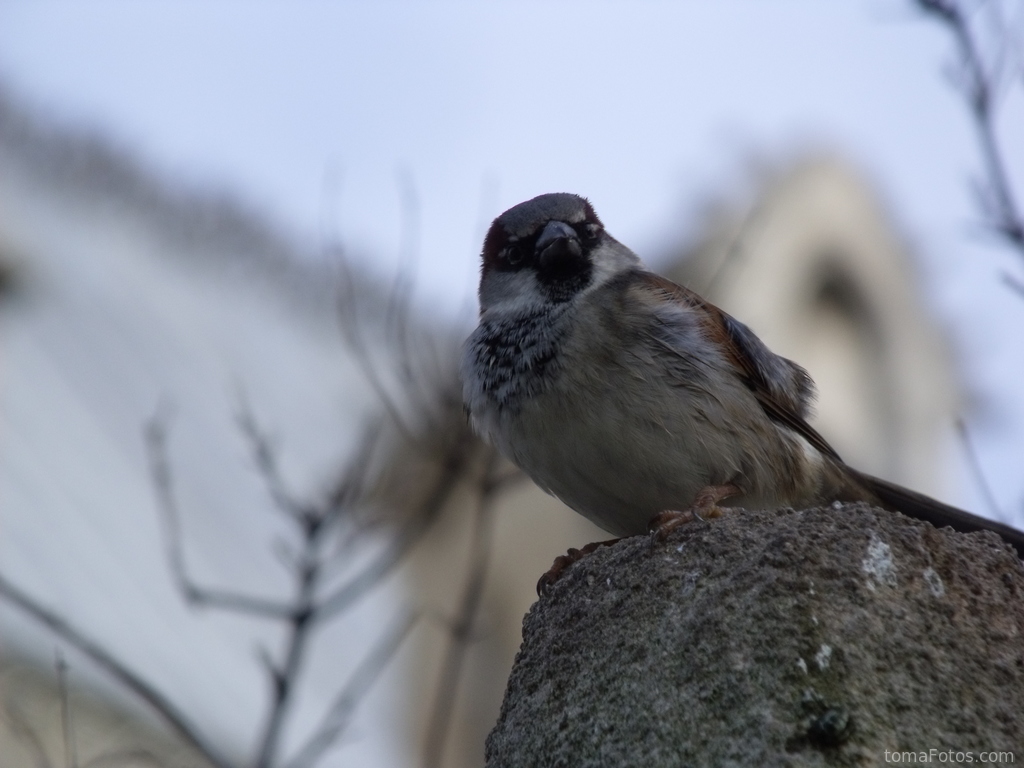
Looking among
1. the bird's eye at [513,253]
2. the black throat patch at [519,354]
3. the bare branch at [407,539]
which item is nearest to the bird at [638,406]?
the black throat patch at [519,354]

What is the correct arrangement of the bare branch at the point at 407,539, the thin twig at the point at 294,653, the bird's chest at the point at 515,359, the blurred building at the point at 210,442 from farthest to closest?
the blurred building at the point at 210,442 → the bare branch at the point at 407,539 → the thin twig at the point at 294,653 → the bird's chest at the point at 515,359

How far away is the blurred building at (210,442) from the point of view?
6.74 meters

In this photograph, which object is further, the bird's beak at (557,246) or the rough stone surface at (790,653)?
the bird's beak at (557,246)

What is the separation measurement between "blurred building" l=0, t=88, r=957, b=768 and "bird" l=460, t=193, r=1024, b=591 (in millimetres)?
1227

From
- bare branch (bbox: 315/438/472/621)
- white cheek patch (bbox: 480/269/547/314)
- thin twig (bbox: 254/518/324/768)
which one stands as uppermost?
white cheek patch (bbox: 480/269/547/314)

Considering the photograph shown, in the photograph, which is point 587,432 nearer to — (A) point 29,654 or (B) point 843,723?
(B) point 843,723

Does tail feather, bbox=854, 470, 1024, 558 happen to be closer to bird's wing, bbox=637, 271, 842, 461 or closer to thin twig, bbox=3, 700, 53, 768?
bird's wing, bbox=637, 271, 842, 461

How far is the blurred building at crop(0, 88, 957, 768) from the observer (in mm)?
6738

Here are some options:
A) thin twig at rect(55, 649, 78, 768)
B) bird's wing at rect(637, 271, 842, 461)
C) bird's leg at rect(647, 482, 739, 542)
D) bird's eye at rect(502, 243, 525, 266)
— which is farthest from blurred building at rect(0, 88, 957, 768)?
bird's leg at rect(647, 482, 739, 542)

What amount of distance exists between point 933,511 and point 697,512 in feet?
3.04

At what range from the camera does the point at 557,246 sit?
4.11 metres

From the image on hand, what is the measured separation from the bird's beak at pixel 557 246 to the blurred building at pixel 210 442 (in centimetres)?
111

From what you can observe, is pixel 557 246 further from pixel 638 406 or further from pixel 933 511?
pixel 933 511

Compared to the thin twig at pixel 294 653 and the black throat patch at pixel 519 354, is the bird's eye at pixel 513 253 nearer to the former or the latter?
the black throat patch at pixel 519 354
